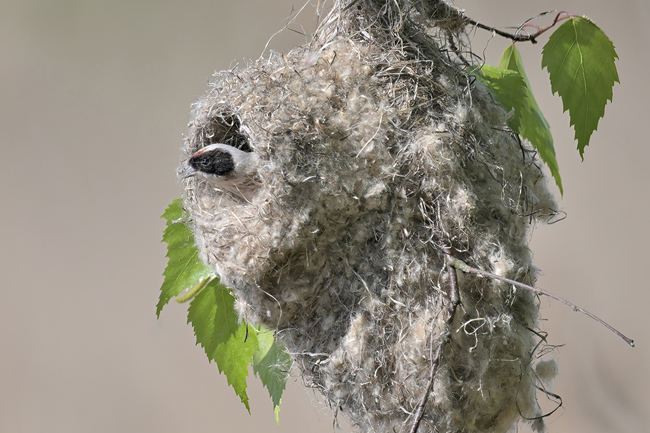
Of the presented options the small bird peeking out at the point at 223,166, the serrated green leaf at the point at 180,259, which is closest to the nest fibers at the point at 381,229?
the small bird peeking out at the point at 223,166

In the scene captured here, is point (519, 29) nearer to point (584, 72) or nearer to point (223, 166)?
point (584, 72)

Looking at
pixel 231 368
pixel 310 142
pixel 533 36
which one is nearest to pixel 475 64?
pixel 533 36

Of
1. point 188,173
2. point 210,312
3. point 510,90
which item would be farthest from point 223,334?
point 510,90

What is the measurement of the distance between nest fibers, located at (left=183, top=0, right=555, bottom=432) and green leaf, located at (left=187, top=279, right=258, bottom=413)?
14 centimetres

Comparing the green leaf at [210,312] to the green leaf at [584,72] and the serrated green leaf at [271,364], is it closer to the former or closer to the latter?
the serrated green leaf at [271,364]

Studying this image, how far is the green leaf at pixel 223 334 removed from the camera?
77 centimetres

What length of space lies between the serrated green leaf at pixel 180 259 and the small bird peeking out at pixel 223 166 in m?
0.13

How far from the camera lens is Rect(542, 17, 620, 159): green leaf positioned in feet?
2.32

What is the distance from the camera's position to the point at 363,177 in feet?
1.98

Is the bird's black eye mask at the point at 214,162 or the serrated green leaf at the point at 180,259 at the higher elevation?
the bird's black eye mask at the point at 214,162

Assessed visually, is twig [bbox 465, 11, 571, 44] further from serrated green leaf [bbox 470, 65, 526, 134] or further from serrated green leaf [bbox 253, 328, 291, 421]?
serrated green leaf [bbox 253, 328, 291, 421]

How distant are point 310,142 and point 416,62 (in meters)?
0.17

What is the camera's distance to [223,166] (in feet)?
2.09

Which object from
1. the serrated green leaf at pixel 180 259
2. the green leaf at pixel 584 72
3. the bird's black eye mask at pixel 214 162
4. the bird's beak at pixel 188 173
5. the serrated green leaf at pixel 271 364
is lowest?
the serrated green leaf at pixel 271 364
